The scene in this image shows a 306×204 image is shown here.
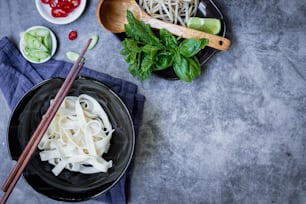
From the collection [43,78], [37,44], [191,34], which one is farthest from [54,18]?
[191,34]

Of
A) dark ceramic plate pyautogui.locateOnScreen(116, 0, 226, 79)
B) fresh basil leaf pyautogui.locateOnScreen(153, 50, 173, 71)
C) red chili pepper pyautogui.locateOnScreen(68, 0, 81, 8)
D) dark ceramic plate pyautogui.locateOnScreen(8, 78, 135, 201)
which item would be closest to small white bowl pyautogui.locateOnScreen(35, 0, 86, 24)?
red chili pepper pyautogui.locateOnScreen(68, 0, 81, 8)

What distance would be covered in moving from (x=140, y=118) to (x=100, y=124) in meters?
0.25

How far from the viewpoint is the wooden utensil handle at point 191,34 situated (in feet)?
6.91

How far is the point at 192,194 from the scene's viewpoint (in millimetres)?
2186

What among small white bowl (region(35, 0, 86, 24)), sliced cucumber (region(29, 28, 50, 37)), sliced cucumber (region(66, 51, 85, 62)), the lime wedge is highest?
small white bowl (region(35, 0, 86, 24))

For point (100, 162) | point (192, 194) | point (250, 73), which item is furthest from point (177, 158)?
point (250, 73)

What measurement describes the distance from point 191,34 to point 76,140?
0.71m

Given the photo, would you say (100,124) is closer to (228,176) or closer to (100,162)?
(100,162)

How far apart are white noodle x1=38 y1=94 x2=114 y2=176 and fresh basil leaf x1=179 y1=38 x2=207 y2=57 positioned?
45 centimetres

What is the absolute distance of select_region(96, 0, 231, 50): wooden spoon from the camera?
2.11 metres

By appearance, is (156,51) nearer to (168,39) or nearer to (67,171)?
(168,39)

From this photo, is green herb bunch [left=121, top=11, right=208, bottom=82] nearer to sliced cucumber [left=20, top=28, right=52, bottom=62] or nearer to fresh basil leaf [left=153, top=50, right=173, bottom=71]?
fresh basil leaf [left=153, top=50, right=173, bottom=71]

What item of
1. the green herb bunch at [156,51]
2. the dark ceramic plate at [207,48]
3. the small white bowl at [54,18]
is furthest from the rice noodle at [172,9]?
the small white bowl at [54,18]

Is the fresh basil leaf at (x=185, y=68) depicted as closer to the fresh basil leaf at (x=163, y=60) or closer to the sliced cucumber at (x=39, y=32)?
the fresh basil leaf at (x=163, y=60)
